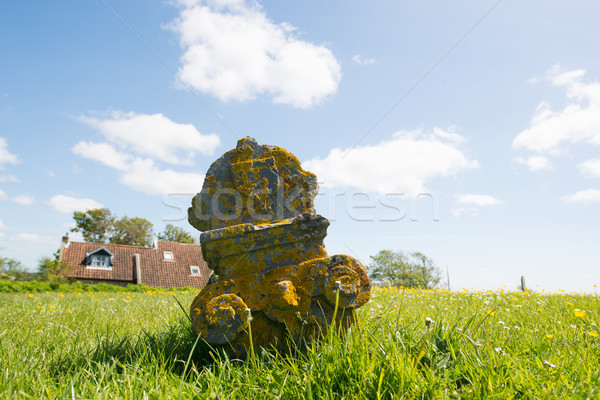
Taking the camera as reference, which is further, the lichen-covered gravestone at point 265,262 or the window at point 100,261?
the window at point 100,261

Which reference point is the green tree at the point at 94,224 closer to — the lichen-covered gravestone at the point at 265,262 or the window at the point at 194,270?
the window at the point at 194,270

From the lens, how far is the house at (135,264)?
33250 mm

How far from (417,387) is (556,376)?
1.09m

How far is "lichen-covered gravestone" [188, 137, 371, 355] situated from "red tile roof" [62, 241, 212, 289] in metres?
30.9

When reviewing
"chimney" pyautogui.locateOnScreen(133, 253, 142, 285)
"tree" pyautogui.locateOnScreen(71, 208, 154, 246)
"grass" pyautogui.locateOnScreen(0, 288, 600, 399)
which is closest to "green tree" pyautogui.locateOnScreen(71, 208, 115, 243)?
"tree" pyautogui.locateOnScreen(71, 208, 154, 246)

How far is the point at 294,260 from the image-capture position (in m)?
3.73

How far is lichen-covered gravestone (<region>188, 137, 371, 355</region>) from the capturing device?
3.33 metres

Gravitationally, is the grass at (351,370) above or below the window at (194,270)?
above

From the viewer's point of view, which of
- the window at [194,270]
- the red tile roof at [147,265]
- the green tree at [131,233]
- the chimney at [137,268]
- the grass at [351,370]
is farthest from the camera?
the green tree at [131,233]

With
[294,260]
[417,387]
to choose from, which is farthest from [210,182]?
[417,387]

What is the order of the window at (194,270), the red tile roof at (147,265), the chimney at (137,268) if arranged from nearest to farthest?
the chimney at (137,268) → the red tile roof at (147,265) → the window at (194,270)

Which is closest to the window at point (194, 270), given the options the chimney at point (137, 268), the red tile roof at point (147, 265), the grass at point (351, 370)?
the red tile roof at point (147, 265)

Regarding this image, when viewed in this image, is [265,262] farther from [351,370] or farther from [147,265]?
[147,265]

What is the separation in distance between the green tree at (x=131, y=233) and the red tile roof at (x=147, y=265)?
12.2m
